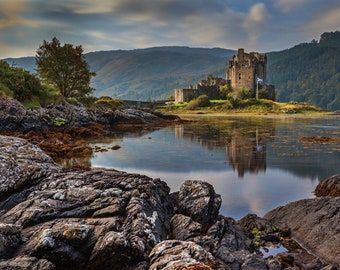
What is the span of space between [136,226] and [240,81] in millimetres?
99328

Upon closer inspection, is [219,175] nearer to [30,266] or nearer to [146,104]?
[30,266]

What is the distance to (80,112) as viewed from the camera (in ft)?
114

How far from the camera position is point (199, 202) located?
8.83 metres

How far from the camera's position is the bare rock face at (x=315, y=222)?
23.5 ft

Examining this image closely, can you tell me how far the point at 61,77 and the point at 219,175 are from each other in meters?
34.1

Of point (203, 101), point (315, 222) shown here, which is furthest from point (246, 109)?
point (315, 222)

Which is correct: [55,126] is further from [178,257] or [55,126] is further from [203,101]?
[203,101]

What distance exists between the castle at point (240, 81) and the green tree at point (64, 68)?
54.5 metres

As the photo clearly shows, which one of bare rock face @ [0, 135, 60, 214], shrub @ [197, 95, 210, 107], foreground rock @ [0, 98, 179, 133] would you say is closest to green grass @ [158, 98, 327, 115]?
shrub @ [197, 95, 210, 107]

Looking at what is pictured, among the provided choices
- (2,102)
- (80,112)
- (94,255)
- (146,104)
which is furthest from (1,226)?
(146,104)

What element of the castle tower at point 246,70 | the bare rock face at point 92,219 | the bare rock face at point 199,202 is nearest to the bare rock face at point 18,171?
the bare rock face at point 92,219

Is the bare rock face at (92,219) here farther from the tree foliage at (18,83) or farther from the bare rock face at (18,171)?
the tree foliage at (18,83)

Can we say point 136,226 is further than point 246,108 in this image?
No

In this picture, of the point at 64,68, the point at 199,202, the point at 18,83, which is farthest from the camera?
the point at 64,68
